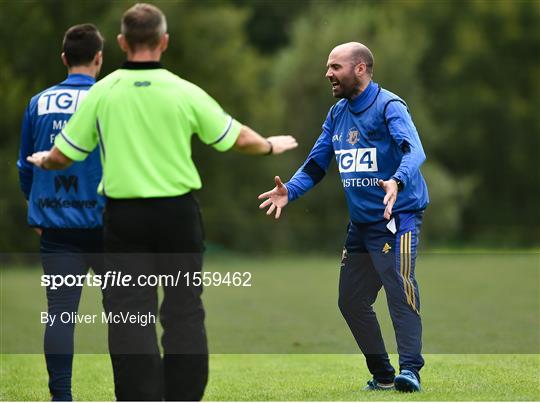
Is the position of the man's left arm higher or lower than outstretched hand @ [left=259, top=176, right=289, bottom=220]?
higher

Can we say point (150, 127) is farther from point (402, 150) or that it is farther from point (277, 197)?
point (402, 150)

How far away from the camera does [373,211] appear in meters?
7.21

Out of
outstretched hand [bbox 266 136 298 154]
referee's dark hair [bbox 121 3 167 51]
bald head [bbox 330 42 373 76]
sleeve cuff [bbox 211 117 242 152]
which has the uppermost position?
referee's dark hair [bbox 121 3 167 51]

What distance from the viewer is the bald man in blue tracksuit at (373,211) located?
7.07m

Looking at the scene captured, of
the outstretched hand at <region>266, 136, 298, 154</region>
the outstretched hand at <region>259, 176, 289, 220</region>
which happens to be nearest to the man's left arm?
the outstretched hand at <region>259, 176, 289, 220</region>

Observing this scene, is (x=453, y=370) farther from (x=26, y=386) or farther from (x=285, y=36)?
(x=285, y=36)

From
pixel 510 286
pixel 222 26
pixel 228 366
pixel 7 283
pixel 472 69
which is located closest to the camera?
pixel 228 366

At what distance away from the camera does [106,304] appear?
582 centimetres

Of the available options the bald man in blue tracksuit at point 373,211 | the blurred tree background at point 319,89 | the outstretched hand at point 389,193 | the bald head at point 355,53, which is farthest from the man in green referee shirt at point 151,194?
the blurred tree background at point 319,89

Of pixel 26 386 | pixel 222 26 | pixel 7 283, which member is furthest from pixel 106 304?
pixel 222 26

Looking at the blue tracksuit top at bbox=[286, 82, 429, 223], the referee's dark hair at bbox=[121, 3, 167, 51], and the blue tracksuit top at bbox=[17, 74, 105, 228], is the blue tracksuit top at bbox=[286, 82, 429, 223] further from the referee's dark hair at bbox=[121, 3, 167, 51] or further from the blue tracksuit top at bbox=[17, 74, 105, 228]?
the referee's dark hair at bbox=[121, 3, 167, 51]

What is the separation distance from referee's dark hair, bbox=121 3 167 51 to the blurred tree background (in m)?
21.1

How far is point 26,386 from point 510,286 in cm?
1168

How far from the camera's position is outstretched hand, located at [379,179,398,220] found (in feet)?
21.3
